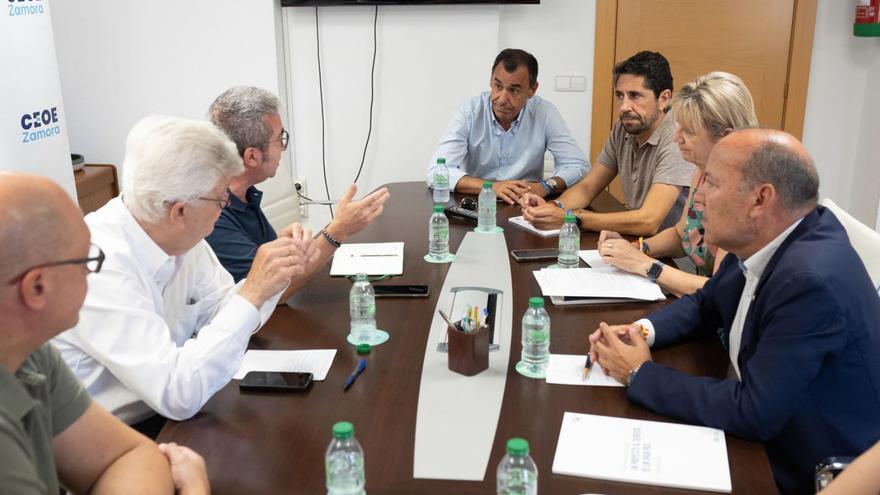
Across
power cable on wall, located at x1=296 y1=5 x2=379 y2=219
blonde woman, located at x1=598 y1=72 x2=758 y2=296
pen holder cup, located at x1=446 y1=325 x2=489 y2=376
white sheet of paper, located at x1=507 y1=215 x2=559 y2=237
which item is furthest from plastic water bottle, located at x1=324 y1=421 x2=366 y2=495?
power cable on wall, located at x1=296 y1=5 x2=379 y2=219

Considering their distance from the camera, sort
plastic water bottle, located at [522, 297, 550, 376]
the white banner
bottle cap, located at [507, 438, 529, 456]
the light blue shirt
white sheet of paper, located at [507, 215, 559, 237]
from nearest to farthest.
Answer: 1. bottle cap, located at [507, 438, 529, 456]
2. plastic water bottle, located at [522, 297, 550, 376]
3. white sheet of paper, located at [507, 215, 559, 237]
4. the white banner
5. the light blue shirt

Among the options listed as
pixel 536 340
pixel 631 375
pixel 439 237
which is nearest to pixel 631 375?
pixel 631 375

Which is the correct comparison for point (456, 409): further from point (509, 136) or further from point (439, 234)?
point (509, 136)

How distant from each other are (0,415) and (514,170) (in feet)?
9.88

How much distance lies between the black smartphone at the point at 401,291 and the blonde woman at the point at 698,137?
1.95 feet

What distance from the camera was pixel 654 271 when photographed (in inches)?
88.8

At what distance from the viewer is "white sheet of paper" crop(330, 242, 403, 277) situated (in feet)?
7.84

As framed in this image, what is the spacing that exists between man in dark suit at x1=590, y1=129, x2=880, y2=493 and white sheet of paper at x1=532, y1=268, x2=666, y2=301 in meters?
0.43

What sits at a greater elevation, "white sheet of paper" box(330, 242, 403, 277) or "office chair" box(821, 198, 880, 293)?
"office chair" box(821, 198, 880, 293)

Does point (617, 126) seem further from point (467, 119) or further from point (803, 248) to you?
point (803, 248)

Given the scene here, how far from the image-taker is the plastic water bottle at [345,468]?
4.08 feet

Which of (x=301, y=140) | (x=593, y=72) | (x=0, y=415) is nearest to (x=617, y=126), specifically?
(x=593, y=72)

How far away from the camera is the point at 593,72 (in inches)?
175

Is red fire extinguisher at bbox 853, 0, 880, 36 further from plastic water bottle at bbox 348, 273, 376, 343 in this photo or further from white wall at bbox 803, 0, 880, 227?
plastic water bottle at bbox 348, 273, 376, 343
